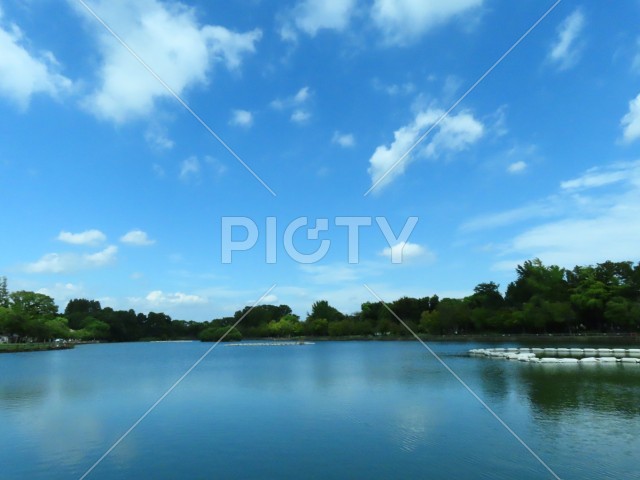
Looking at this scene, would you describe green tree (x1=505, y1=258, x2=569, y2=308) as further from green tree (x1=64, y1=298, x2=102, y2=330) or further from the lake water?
green tree (x1=64, y1=298, x2=102, y2=330)

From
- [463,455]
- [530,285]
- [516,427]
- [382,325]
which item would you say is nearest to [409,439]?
[463,455]

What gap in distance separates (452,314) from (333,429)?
77061 millimetres

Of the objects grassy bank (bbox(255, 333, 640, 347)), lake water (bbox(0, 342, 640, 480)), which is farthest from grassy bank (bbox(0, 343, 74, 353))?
grassy bank (bbox(255, 333, 640, 347))

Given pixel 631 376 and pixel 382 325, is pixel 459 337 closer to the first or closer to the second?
pixel 382 325

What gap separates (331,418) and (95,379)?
2519cm

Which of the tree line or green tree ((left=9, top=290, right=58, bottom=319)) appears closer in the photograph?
the tree line

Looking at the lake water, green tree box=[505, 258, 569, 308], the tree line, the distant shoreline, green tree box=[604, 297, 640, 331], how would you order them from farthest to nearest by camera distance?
green tree box=[505, 258, 569, 308], the tree line, green tree box=[604, 297, 640, 331], the distant shoreline, the lake water

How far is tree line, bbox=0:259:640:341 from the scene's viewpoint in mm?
69812

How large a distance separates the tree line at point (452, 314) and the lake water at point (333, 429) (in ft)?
140

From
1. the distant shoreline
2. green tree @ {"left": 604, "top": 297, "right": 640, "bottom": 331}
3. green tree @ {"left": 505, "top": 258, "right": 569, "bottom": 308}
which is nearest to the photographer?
the distant shoreline

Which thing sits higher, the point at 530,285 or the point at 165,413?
the point at 530,285

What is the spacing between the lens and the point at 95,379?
37.3m

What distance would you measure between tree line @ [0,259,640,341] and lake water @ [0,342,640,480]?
42.6 metres

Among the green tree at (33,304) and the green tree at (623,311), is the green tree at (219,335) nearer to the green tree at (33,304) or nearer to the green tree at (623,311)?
the green tree at (33,304)
